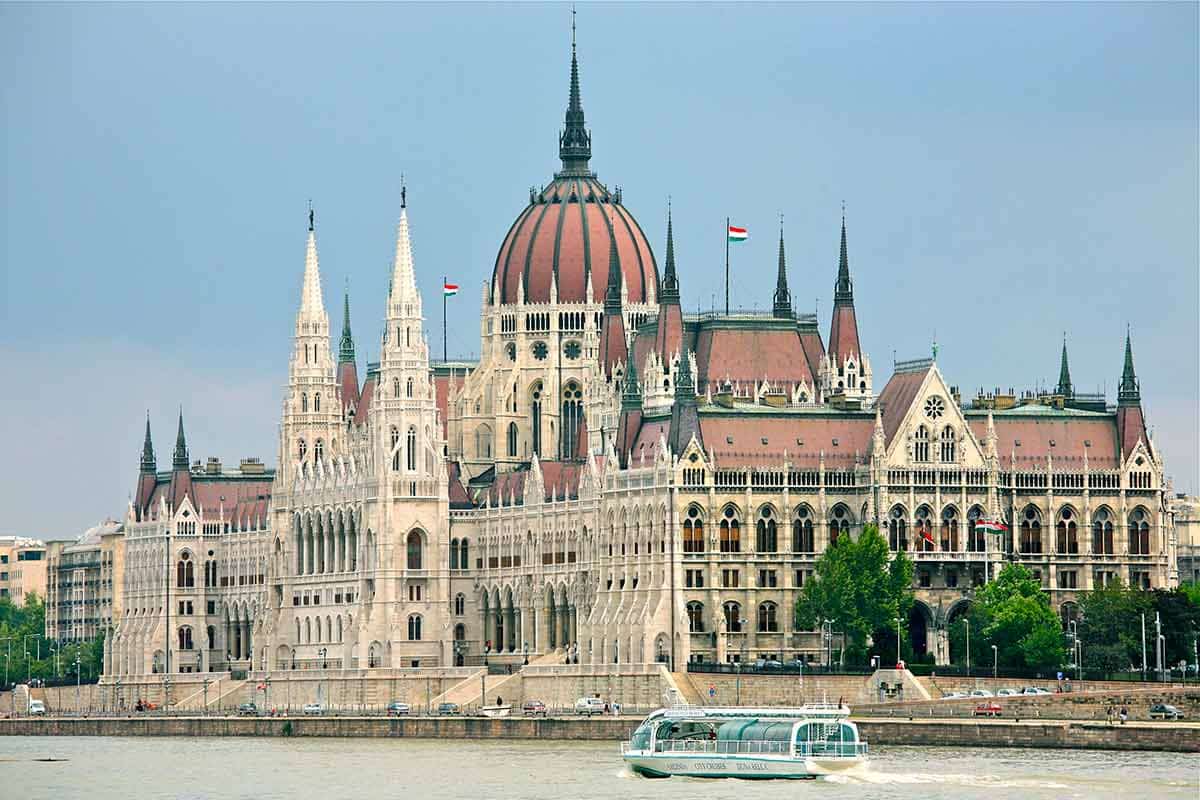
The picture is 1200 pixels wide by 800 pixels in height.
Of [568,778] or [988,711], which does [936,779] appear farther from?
[988,711]

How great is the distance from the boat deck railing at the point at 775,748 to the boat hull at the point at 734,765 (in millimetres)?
395

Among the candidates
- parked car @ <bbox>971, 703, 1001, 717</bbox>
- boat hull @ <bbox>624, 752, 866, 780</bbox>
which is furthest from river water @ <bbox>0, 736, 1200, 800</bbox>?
parked car @ <bbox>971, 703, 1001, 717</bbox>

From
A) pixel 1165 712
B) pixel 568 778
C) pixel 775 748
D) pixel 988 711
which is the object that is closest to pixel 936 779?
pixel 775 748

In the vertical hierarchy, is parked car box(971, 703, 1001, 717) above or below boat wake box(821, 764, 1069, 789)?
above

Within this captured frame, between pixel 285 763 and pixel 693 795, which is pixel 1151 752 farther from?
pixel 285 763

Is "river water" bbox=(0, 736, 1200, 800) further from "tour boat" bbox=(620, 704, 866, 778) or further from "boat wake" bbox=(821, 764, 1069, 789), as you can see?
"tour boat" bbox=(620, 704, 866, 778)

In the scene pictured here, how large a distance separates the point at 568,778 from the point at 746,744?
292 inches

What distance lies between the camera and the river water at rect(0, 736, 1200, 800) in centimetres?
16550

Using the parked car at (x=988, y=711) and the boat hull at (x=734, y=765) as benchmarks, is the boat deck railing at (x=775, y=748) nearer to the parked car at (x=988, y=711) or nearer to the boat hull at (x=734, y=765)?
the boat hull at (x=734, y=765)

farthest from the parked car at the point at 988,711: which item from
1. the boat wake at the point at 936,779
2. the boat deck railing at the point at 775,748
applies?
the boat wake at the point at 936,779

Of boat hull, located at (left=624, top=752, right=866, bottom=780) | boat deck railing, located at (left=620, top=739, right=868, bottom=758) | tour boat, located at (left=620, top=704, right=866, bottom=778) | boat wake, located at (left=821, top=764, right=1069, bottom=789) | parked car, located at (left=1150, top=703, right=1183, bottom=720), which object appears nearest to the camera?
boat wake, located at (left=821, top=764, right=1069, bottom=789)

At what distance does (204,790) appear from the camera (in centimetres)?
17625

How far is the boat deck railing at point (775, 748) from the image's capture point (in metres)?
174

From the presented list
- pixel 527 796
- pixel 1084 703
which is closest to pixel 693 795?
pixel 527 796
